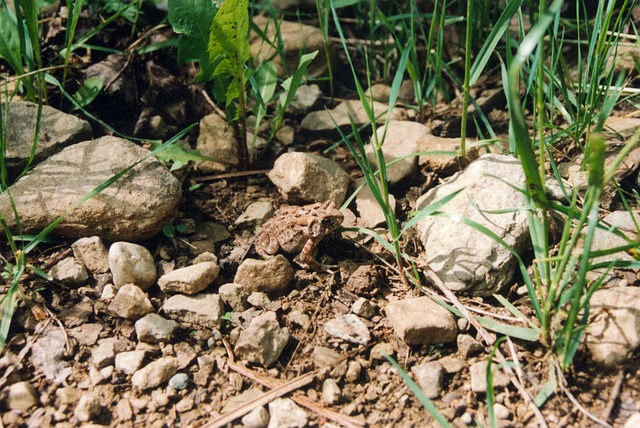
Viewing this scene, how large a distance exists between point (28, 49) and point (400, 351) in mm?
2459

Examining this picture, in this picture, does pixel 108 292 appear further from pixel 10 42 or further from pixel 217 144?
pixel 10 42

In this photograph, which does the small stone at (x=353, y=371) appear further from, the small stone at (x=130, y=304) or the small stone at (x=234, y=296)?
the small stone at (x=130, y=304)

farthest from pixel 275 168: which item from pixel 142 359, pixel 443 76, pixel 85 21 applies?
pixel 85 21

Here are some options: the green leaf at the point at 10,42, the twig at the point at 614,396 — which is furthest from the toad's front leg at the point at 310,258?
the green leaf at the point at 10,42

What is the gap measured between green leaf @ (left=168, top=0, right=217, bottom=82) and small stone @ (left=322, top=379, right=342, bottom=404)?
5.98 ft

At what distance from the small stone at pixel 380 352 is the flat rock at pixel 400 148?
3.44 ft

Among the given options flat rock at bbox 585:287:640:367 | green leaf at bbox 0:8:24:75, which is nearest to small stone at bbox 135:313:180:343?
green leaf at bbox 0:8:24:75

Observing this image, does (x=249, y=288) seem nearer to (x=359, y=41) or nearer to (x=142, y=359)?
(x=142, y=359)

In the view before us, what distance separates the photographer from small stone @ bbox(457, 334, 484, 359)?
2.41 meters

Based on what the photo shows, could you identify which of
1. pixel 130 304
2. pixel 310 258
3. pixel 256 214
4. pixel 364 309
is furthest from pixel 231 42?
pixel 364 309

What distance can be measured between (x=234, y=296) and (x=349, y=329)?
58 centimetres

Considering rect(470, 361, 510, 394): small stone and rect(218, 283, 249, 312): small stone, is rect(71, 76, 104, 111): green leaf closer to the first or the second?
rect(218, 283, 249, 312): small stone

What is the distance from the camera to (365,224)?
3061 mm

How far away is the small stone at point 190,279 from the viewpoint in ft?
8.76
